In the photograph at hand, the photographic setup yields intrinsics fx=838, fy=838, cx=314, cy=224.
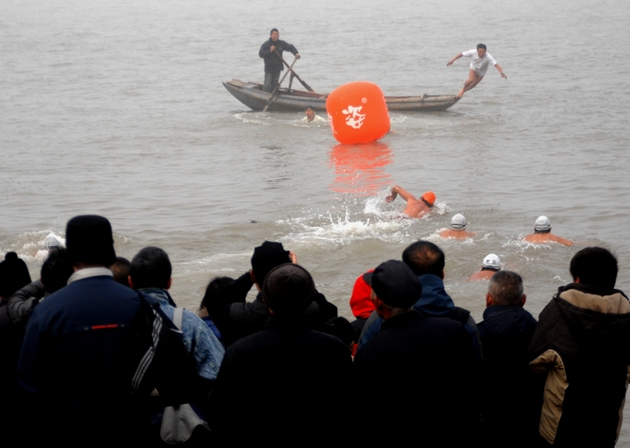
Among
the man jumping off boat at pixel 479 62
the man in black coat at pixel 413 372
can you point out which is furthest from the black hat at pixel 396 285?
the man jumping off boat at pixel 479 62

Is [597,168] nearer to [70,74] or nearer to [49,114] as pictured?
[49,114]

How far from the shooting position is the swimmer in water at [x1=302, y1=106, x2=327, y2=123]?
2198cm

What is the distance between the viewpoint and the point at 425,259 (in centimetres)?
380

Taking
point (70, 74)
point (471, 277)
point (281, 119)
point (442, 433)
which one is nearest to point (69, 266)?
point (442, 433)

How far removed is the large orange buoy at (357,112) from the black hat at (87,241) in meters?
12.9

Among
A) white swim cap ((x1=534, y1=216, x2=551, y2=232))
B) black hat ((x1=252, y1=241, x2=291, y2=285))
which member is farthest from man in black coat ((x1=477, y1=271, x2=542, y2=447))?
white swim cap ((x1=534, y1=216, x2=551, y2=232))

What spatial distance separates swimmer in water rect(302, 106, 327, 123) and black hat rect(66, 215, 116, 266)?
19.1 m

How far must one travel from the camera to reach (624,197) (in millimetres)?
14312

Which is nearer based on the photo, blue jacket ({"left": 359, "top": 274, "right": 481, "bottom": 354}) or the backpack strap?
the backpack strap

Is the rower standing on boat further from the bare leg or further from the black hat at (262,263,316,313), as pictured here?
the black hat at (262,263,316,313)

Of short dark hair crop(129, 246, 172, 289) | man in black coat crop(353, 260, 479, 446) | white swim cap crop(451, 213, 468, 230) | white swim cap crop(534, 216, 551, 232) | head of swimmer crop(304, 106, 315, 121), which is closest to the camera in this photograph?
man in black coat crop(353, 260, 479, 446)

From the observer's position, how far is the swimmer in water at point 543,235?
34.0 ft

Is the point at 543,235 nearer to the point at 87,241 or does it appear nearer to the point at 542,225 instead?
the point at 542,225

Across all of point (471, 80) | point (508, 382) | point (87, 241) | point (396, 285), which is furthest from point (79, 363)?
point (471, 80)
